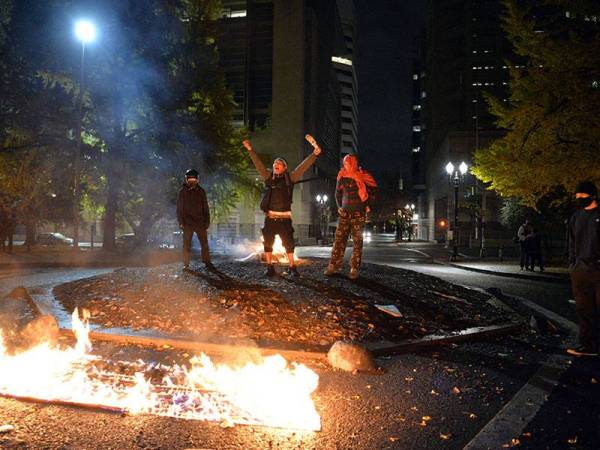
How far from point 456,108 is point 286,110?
2502cm

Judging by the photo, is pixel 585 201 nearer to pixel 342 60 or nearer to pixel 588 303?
pixel 588 303

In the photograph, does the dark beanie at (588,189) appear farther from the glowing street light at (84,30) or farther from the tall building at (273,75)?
the tall building at (273,75)

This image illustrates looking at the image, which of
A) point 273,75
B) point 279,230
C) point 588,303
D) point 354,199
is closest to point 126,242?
point 279,230

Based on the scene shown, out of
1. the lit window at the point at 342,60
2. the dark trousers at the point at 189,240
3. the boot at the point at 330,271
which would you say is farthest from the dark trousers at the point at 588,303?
the lit window at the point at 342,60

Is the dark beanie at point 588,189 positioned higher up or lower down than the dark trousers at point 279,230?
higher up

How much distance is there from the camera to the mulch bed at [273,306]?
18.5 feet

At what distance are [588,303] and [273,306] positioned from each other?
3.71 metres

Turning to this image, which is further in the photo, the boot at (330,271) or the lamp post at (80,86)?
the lamp post at (80,86)

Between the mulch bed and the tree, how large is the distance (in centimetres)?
1045

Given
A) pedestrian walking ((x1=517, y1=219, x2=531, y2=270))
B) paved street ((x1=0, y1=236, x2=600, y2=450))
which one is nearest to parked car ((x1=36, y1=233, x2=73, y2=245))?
pedestrian walking ((x1=517, y1=219, x2=531, y2=270))

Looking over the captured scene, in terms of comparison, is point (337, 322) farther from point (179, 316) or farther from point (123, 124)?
point (123, 124)

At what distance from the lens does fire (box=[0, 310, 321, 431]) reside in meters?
3.39

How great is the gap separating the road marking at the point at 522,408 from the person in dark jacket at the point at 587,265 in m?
0.42

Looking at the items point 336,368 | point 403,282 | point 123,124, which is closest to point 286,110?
point 123,124
